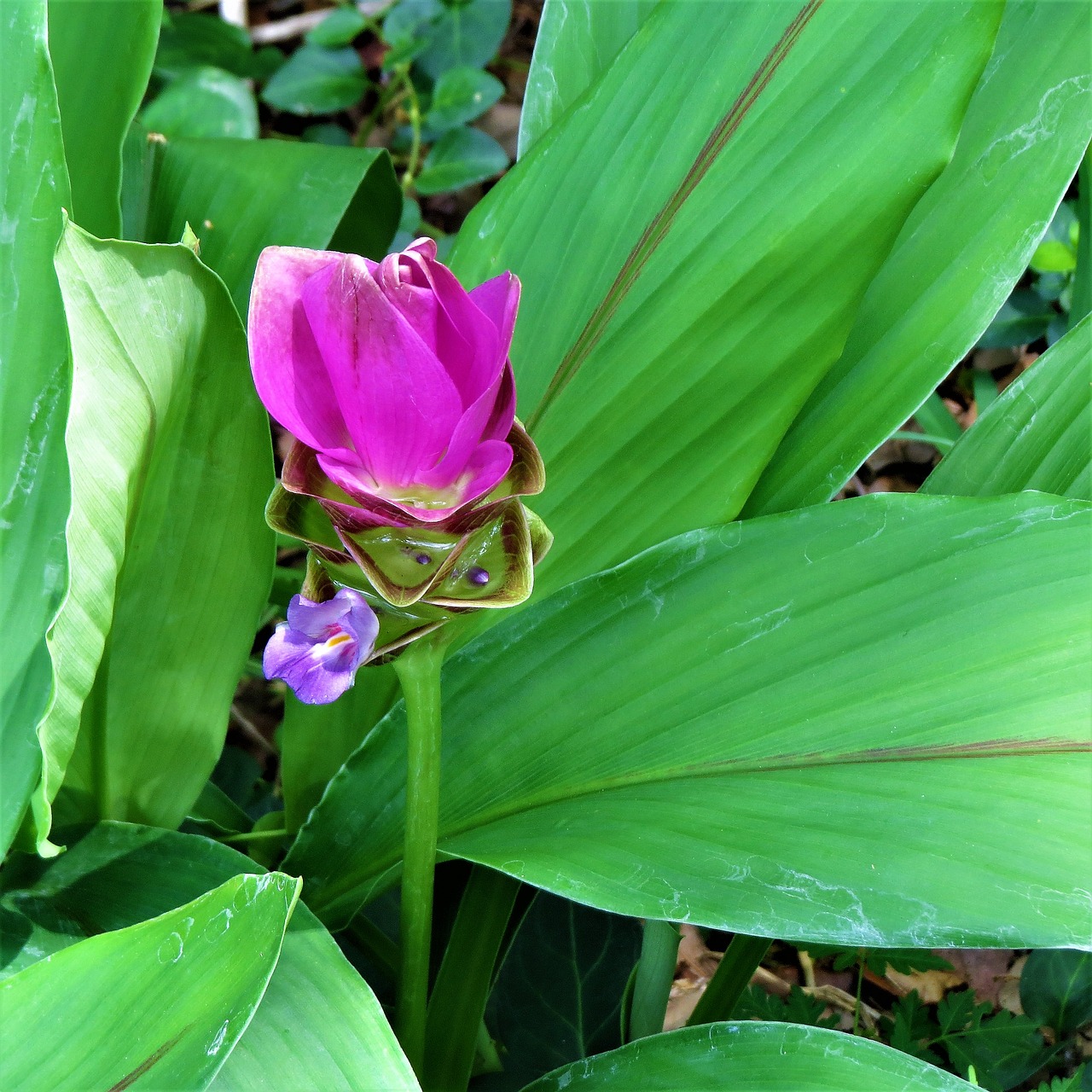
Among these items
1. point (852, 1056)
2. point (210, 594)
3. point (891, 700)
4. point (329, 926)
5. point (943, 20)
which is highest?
point (943, 20)

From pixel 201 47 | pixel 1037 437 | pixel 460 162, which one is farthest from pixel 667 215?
pixel 201 47

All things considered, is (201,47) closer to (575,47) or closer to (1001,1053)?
(575,47)

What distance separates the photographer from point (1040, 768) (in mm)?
604

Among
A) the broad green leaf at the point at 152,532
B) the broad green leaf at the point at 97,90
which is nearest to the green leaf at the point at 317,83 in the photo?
the broad green leaf at the point at 97,90

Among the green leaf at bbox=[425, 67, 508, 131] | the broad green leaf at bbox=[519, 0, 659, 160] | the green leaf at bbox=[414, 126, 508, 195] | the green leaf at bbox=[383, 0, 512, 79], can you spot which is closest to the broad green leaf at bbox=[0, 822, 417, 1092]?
the broad green leaf at bbox=[519, 0, 659, 160]

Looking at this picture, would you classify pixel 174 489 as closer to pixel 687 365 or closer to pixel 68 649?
pixel 68 649

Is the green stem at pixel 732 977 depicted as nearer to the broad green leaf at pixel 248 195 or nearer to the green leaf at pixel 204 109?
the broad green leaf at pixel 248 195

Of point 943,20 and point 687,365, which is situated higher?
point 943,20

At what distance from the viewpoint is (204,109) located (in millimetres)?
1608

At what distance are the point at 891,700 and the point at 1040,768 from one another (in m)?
0.09

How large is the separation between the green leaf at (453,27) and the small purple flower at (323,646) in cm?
142

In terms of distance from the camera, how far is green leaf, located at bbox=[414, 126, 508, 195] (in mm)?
1614

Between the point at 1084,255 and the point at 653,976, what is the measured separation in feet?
2.45

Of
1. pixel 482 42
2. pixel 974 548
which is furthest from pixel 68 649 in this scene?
pixel 482 42
